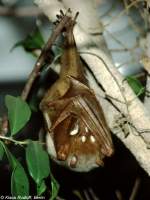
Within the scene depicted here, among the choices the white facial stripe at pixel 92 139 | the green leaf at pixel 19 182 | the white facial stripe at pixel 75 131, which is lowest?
the green leaf at pixel 19 182

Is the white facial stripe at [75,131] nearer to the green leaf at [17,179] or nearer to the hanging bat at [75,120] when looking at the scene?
the hanging bat at [75,120]

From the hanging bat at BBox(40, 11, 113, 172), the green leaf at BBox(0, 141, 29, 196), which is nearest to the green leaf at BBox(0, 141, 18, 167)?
the green leaf at BBox(0, 141, 29, 196)

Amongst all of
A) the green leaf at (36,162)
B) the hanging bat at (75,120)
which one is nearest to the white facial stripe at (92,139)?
the hanging bat at (75,120)

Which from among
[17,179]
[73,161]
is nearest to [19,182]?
[17,179]

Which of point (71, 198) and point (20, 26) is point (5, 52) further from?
point (71, 198)

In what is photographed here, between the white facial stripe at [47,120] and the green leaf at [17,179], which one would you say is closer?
the green leaf at [17,179]

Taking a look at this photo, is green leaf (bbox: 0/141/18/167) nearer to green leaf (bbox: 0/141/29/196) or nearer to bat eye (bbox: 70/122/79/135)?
green leaf (bbox: 0/141/29/196)

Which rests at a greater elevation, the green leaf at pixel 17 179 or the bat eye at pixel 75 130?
the bat eye at pixel 75 130
